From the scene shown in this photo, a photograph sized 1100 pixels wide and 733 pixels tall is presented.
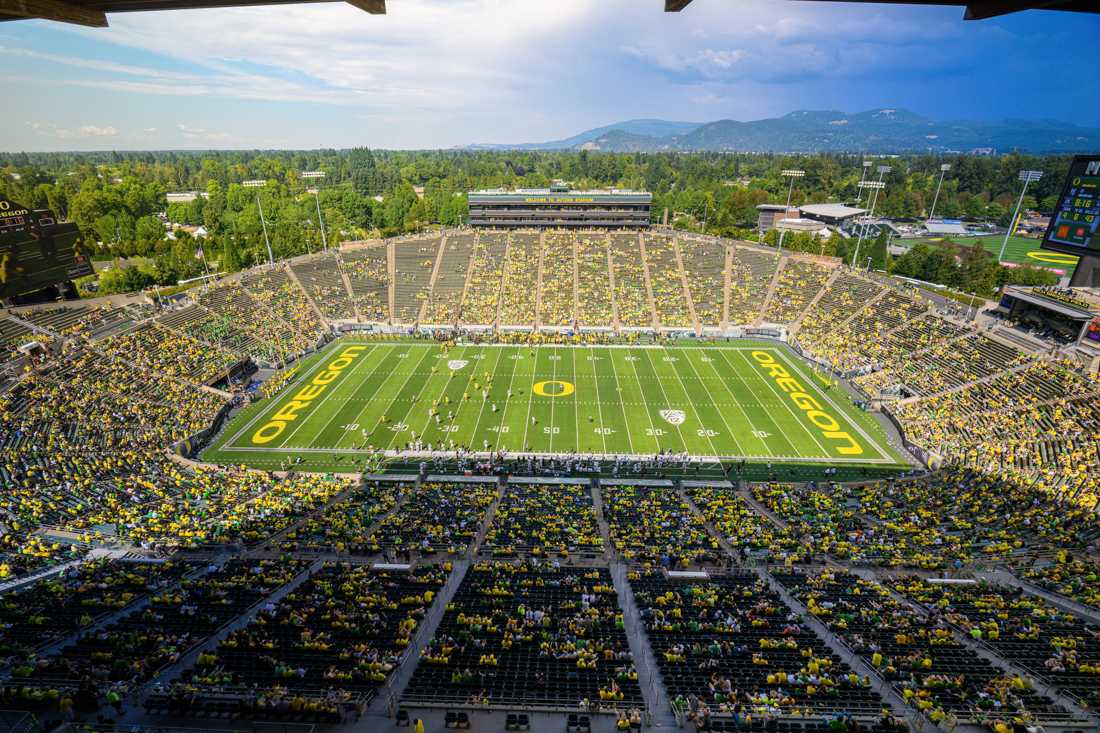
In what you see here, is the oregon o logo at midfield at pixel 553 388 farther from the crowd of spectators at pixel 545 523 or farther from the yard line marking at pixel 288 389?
the yard line marking at pixel 288 389

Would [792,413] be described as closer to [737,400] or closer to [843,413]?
[843,413]

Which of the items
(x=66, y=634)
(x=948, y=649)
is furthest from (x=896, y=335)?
(x=66, y=634)

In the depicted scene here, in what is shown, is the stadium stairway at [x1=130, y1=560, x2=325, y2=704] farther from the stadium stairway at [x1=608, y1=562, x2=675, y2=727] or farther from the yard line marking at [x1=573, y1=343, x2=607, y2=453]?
the yard line marking at [x1=573, y1=343, x2=607, y2=453]

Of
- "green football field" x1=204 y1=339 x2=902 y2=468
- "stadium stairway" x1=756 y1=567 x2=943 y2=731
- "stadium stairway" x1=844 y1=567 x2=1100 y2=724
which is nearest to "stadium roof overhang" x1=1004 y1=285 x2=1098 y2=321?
"green football field" x1=204 y1=339 x2=902 y2=468

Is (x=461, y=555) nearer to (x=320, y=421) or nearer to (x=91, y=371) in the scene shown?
(x=320, y=421)

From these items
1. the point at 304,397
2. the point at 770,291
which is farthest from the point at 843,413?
the point at 304,397
